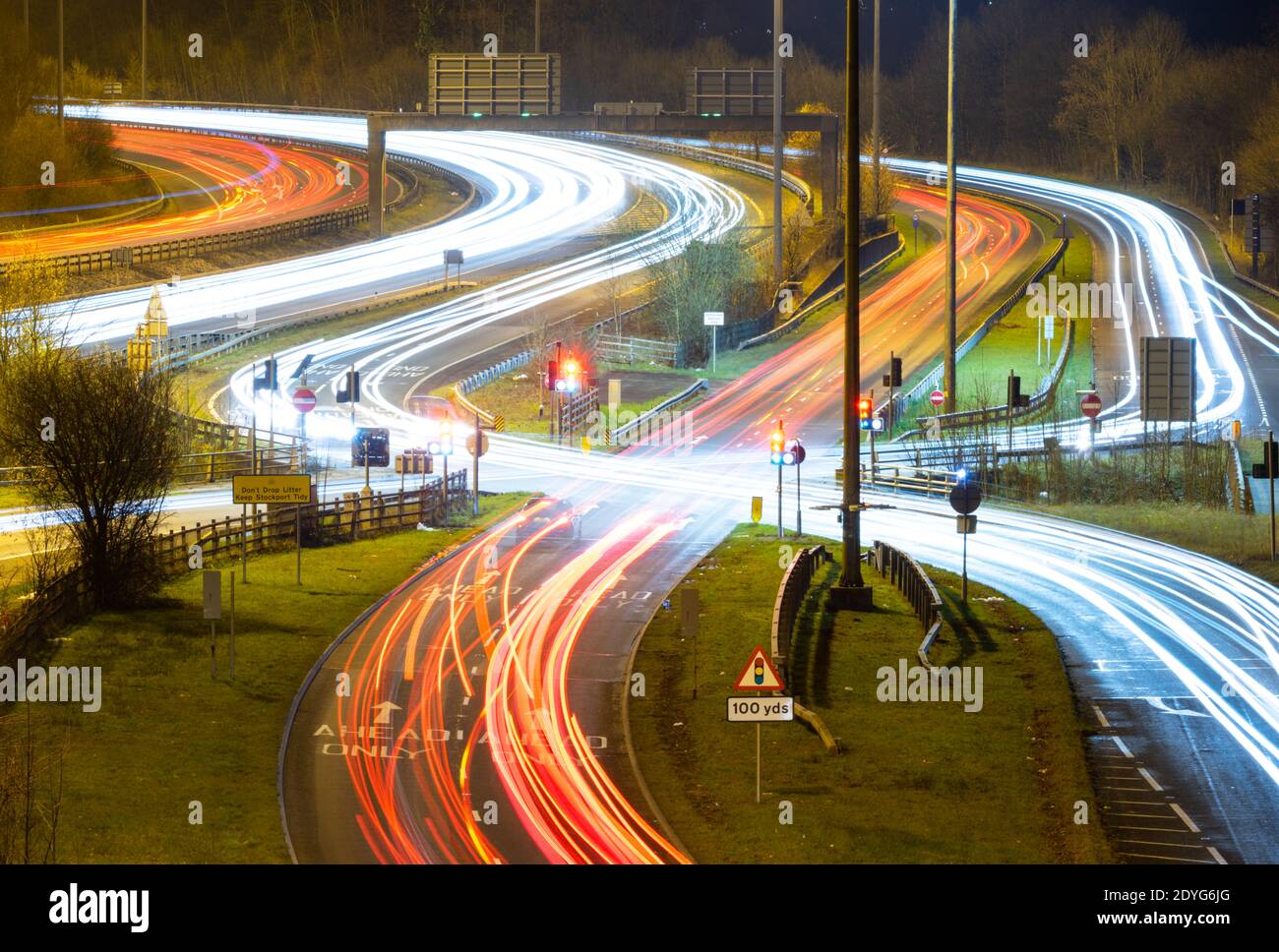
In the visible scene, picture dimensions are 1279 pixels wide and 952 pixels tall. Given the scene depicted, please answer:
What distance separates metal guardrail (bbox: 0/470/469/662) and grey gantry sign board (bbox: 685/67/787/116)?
37401 millimetres

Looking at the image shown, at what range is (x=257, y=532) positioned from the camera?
40.4 metres

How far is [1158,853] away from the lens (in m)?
20.4

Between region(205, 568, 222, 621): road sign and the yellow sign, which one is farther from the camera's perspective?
the yellow sign

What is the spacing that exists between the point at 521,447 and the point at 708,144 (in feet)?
219

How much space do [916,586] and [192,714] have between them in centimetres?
1501

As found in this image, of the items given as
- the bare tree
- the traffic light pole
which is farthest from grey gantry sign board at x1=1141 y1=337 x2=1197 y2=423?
the bare tree

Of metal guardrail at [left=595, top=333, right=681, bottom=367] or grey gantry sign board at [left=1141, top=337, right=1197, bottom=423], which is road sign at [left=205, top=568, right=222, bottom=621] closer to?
grey gantry sign board at [left=1141, top=337, right=1197, bottom=423]

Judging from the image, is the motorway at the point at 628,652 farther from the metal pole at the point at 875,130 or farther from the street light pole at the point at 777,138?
the metal pole at the point at 875,130

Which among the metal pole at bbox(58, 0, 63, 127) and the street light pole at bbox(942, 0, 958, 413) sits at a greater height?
the metal pole at bbox(58, 0, 63, 127)

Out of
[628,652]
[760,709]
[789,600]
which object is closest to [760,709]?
[760,709]

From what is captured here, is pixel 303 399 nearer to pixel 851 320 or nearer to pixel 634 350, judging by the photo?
pixel 851 320

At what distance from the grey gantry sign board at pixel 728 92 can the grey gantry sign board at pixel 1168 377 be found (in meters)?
32.6

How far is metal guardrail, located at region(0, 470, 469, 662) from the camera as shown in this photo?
1172 inches
